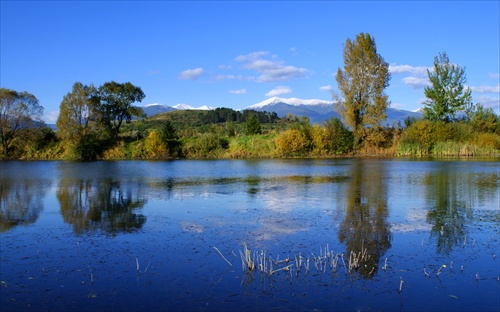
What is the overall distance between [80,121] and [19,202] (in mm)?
32085

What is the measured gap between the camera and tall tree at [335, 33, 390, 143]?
44844mm

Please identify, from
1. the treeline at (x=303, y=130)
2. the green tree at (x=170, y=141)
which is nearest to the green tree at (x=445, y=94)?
the treeline at (x=303, y=130)

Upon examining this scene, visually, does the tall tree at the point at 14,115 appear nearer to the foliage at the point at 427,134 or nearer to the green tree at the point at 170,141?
the green tree at the point at 170,141

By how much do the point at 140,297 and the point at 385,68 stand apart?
142 feet

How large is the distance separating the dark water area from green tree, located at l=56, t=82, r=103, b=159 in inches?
1207

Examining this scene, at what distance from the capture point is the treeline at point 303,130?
44.8 meters

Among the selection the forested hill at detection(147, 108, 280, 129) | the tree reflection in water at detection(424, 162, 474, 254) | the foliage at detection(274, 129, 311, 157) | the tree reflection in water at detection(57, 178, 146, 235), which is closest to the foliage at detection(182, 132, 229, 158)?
the foliage at detection(274, 129, 311, 157)

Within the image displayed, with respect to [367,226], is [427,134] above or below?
above

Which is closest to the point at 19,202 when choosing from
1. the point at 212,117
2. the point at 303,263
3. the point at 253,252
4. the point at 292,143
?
the point at 253,252

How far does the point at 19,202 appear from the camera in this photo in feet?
50.1

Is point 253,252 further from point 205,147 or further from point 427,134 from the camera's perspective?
point 427,134

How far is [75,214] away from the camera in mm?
12789

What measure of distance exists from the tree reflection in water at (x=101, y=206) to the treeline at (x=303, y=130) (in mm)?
25627

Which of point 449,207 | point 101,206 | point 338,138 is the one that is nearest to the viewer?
point 449,207
